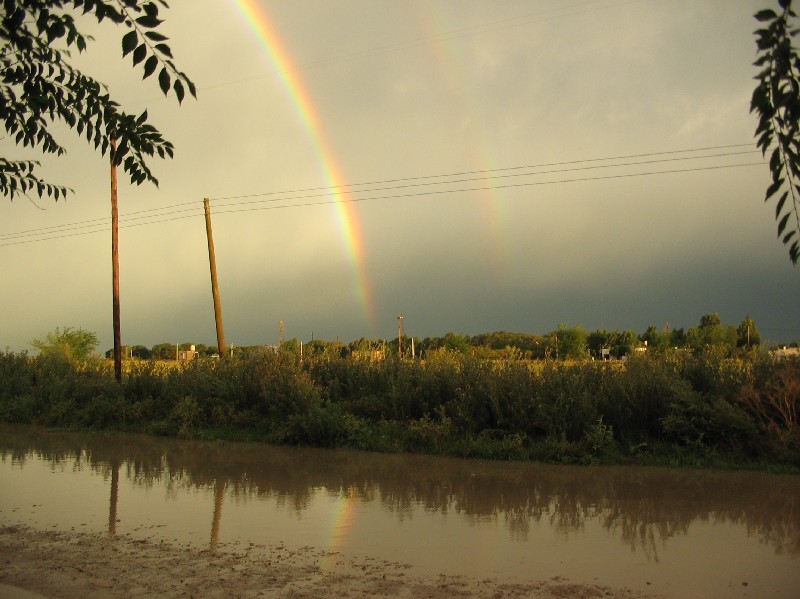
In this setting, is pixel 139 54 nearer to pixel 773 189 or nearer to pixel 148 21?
pixel 148 21

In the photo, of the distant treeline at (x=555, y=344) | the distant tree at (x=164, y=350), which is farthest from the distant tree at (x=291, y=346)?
the distant tree at (x=164, y=350)

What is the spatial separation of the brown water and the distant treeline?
5.64 metres

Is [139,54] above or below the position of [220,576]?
above

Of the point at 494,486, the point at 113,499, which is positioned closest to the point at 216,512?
the point at 113,499

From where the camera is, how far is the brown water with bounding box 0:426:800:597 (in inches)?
312

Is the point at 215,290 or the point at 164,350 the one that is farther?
the point at 164,350

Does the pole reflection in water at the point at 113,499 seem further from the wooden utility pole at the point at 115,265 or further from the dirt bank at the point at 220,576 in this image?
the wooden utility pole at the point at 115,265

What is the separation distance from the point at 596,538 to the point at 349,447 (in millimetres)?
9073

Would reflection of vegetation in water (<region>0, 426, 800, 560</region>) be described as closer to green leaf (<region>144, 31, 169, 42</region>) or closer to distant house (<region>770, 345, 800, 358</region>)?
distant house (<region>770, 345, 800, 358</region>)

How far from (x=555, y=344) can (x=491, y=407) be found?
33.9 ft

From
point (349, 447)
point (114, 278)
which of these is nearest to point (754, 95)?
point (349, 447)

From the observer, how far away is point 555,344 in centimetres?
2689

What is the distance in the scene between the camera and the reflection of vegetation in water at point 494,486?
10203 mm

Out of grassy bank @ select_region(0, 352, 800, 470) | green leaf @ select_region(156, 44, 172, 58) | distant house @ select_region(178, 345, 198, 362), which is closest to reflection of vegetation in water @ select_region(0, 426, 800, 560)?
grassy bank @ select_region(0, 352, 800, 470)
